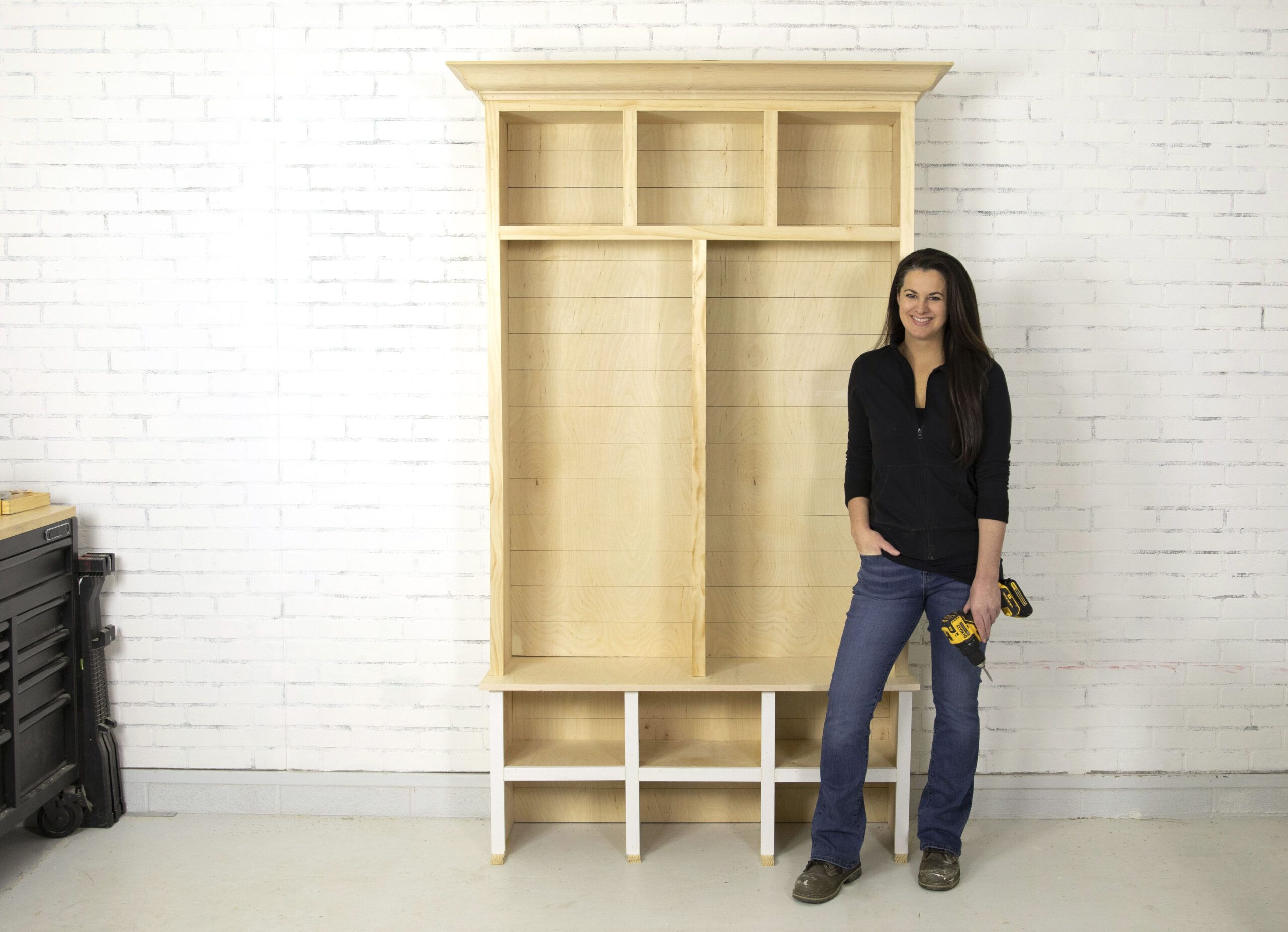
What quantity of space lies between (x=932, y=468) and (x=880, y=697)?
0.67 metres

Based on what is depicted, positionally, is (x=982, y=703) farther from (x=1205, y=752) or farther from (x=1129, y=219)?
(x=1129, y=219)

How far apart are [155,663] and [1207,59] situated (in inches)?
155

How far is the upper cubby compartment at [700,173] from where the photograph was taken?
124 inches

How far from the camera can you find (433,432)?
10.7 feet

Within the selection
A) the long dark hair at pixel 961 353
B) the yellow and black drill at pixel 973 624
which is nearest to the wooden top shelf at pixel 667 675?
the yellow and black drill at pixel 973 624

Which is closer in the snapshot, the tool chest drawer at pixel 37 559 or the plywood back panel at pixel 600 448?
the tool chest drawer at pixel 37 559

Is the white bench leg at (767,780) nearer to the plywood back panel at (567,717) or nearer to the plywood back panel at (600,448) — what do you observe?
the plywood back panel at (600,448)

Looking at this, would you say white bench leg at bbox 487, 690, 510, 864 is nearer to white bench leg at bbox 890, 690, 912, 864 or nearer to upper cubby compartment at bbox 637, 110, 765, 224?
white bench leg at bbox 890, 690, 912, 864

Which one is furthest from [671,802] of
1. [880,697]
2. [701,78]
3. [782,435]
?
[701,78]

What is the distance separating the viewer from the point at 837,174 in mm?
3152

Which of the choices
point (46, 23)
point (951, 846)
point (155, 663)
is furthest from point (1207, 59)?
point (155, 663)

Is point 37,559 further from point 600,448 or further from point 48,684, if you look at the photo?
point 600,448

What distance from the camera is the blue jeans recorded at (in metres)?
2.76

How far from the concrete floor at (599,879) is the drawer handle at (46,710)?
422 millimetres
